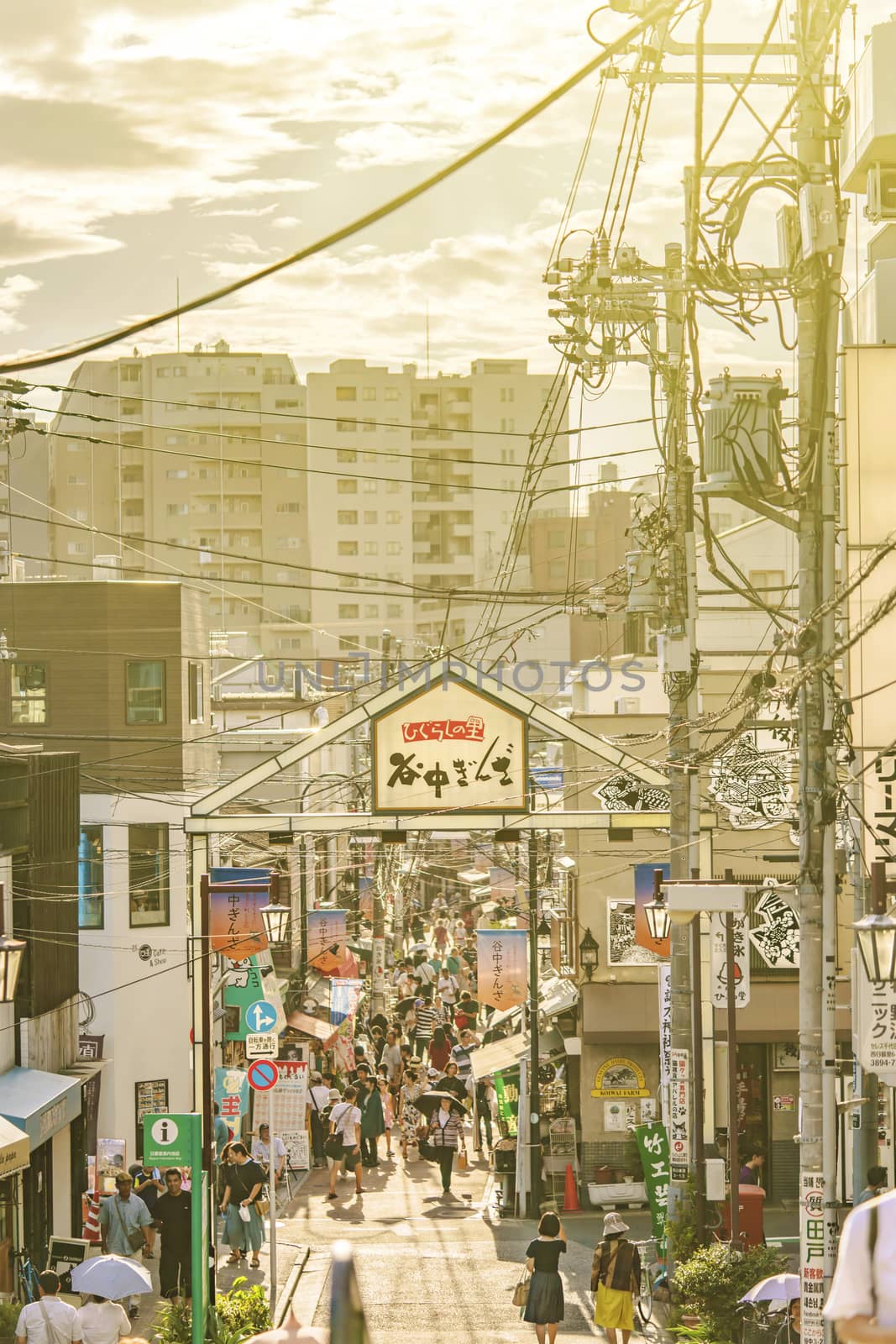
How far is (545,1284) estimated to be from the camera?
16875mm

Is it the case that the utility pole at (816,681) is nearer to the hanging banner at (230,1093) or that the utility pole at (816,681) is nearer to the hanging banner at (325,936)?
the hanging banner at (230,1093)

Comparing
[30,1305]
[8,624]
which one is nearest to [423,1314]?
[30,1305]

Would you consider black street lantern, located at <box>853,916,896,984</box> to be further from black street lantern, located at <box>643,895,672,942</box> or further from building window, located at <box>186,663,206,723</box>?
building window, located at <box>186,663,206,723</box>

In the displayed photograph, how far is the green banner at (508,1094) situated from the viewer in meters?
30.4

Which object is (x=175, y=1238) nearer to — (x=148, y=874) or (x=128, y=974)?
(x=128, y=974)

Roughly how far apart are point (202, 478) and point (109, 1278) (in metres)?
87.9

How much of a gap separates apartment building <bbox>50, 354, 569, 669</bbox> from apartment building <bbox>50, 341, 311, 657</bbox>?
10cm

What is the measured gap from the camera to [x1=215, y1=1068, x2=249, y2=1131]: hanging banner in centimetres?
2750

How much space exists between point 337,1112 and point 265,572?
7652 centimetres

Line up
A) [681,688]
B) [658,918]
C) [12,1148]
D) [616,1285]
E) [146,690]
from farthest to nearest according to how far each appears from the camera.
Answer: [146,690], [658,918], [681,688], [616,1285], [12,1148]

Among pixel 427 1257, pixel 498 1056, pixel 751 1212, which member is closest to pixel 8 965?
pixel 427 1257

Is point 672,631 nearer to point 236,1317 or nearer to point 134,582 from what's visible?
point 236,1317

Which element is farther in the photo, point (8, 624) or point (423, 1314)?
point (8, 624)

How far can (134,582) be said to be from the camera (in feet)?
121
